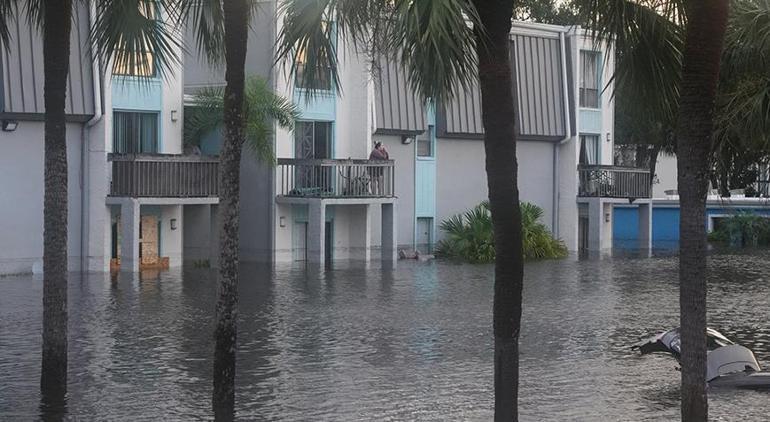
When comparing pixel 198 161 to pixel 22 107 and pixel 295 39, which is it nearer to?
pixel 22 107

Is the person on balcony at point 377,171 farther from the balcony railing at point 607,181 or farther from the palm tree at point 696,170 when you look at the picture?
the palm tree at point 696,170

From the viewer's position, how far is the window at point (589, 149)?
52438 mm

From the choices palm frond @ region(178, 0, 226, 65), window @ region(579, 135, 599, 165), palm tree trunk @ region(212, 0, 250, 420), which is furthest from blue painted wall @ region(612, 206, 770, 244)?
palm tree trunk @ region(212, 0, 250, 420)

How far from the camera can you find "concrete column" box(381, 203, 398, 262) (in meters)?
43.2

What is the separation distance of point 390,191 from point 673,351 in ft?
82.9

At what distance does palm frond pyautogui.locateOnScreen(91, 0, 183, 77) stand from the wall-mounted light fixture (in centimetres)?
2053

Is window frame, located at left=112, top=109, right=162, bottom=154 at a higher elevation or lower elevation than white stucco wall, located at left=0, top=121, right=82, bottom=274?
higher

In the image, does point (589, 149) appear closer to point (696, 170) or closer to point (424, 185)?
point (424, 185)

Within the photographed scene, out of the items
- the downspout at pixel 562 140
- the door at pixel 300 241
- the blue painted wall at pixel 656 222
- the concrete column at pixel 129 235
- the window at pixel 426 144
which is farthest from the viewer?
the blue painted wall at pixel 656 222

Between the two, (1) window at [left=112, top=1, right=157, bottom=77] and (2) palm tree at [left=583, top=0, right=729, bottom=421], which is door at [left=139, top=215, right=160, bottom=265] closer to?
(1) window at [left=112, top=1, right=157, bottom=77]

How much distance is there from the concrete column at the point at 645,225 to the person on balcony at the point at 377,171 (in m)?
15.0

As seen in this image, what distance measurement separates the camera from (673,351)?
18.2 meters

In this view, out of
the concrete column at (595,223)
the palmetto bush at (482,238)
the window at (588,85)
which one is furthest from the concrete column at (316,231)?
the window at (588,85)

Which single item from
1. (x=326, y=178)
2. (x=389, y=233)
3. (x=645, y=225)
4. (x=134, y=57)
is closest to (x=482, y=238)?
(x=389, y=233)
